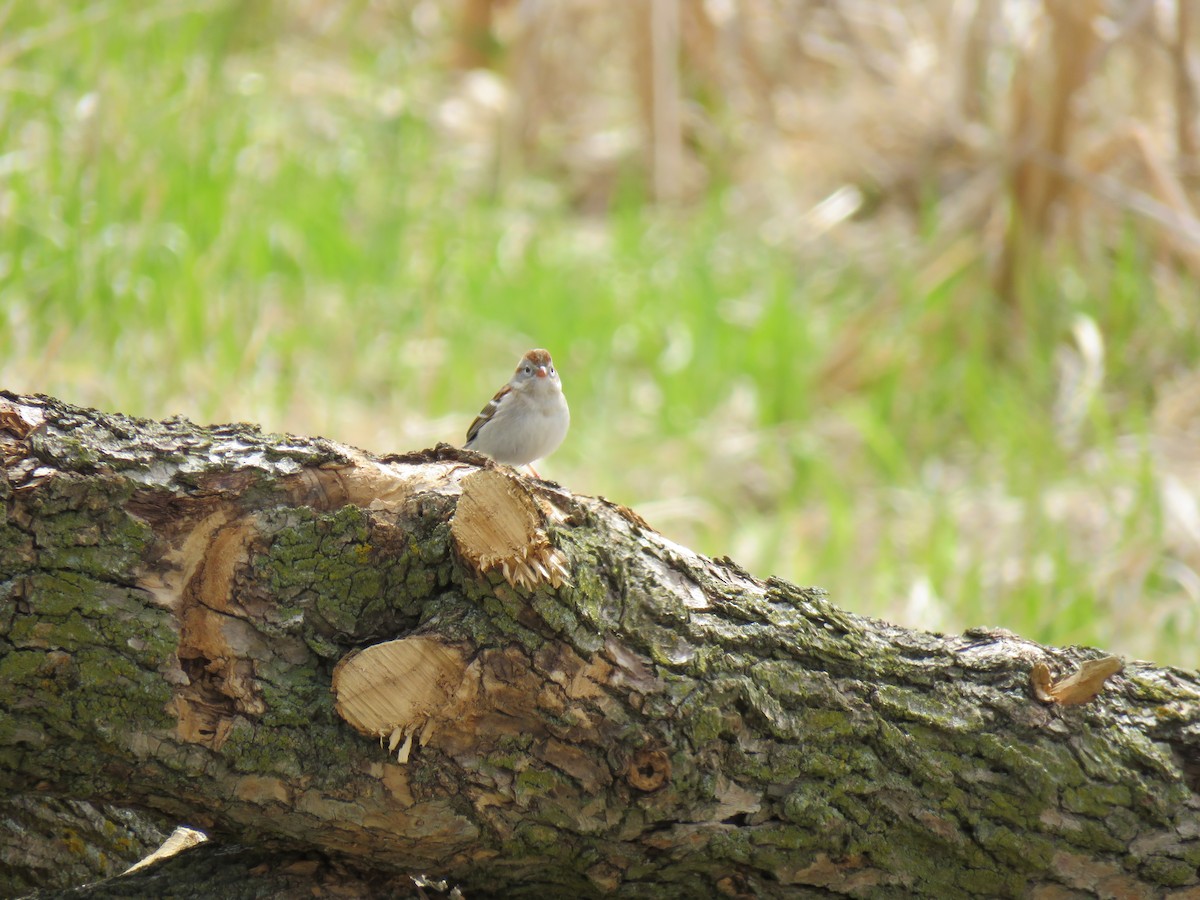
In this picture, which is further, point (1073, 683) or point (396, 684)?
point (1073, 683)

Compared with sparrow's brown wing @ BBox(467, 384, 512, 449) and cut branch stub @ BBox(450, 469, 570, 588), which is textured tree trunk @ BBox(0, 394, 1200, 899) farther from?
sparrow's brown wing @ BBox(467, 384, 512, 449)

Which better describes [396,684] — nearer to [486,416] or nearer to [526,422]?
[526,422]

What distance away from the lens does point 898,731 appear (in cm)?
242

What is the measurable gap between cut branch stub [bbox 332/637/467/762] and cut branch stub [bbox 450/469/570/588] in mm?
183

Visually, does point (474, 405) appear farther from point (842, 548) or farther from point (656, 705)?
point (656, 705)

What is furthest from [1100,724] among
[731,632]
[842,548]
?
[842,548]

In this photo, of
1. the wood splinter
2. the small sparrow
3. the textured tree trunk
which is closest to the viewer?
the textured tree trunk

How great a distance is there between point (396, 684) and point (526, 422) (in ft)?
6.55

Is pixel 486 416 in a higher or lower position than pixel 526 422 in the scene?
higher

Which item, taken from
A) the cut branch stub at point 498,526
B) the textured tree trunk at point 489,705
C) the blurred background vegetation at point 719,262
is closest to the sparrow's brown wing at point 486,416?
the blurred background vegetation at point 719,262

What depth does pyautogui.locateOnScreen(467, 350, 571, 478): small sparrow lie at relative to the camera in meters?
4.09

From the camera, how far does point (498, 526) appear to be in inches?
86.2

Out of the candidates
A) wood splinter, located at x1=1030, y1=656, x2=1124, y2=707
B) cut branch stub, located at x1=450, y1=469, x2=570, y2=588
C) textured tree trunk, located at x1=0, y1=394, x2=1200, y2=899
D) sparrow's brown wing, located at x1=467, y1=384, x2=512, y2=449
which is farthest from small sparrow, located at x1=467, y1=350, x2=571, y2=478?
wood splinter, located at x1=1030, y1=656, x2=1124, y2=707

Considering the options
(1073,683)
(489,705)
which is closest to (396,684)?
(489,705)
